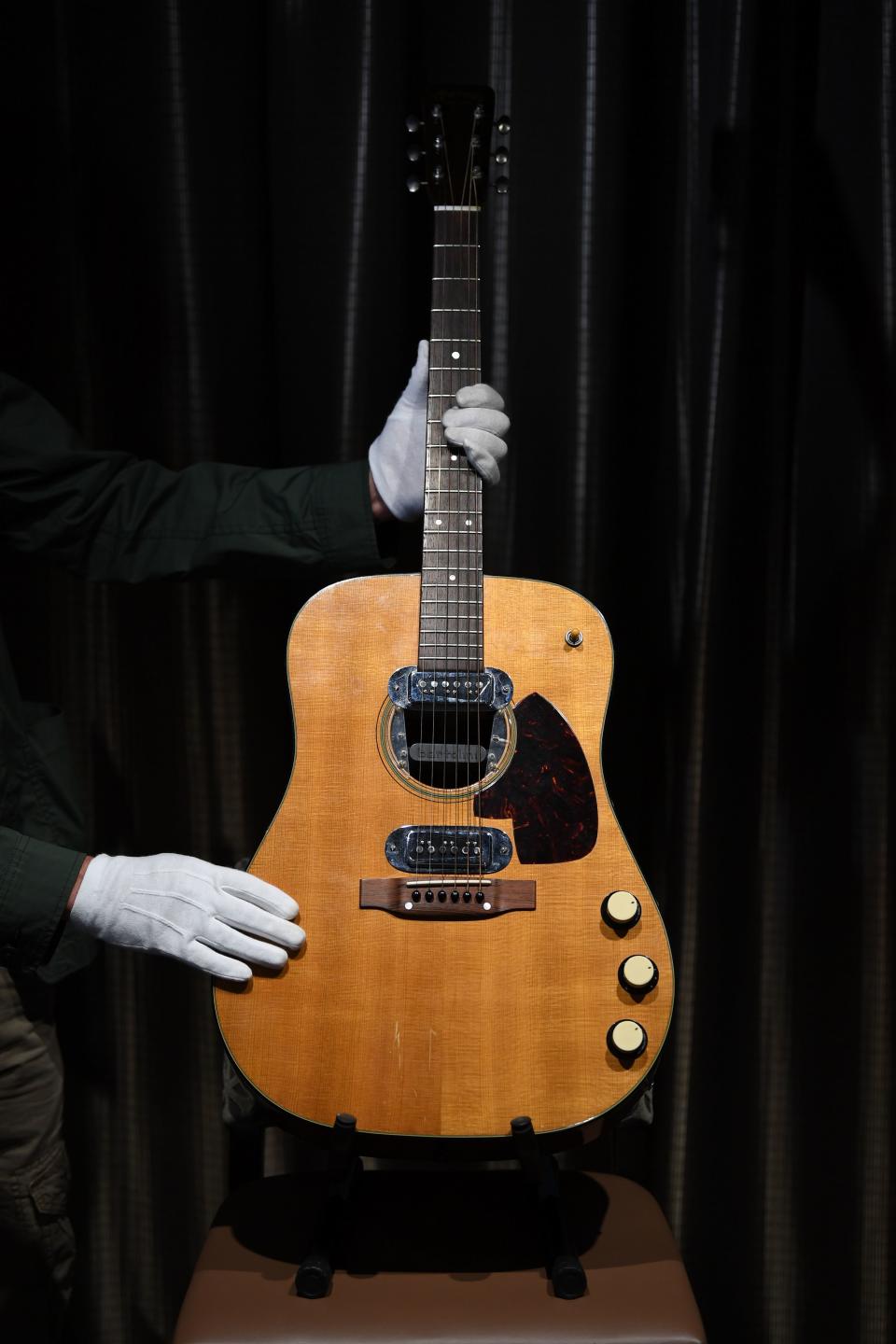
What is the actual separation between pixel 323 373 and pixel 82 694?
0.56 m

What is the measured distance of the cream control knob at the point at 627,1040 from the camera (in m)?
1.02

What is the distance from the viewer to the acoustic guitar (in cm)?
103

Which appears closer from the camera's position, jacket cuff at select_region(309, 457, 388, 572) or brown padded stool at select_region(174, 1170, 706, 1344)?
brown padded stool at select_region(174, 1170, 706, 1344)

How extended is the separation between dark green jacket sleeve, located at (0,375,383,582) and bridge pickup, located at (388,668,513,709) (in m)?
0.19

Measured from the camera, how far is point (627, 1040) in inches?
40.2

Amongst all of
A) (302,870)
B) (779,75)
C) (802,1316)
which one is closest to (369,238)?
(779,75)

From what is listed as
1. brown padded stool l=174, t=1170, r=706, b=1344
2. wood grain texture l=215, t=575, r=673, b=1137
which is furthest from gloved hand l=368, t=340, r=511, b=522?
brown padded stool l=174, t=1170, r=706, b=1344

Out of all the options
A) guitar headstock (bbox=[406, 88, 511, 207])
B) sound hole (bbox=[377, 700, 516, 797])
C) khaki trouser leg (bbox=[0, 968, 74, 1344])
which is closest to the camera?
sound hole (bbox=[377, 700, 516, 797])

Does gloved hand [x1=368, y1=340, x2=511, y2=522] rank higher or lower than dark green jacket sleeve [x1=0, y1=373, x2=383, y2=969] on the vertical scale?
higher

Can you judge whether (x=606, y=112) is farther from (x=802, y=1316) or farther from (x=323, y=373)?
(x=802, y=1316)

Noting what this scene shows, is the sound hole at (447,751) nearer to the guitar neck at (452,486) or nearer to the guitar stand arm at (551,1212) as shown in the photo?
the guitar neck at (452,486)

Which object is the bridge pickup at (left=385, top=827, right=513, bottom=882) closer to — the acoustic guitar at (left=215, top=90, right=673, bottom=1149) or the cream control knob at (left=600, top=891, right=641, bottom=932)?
the acoustic guitar at (left=215, top=90, right=673, bottom=1149)

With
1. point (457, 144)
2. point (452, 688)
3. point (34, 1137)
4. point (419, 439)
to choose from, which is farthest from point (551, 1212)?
point (457, 144)

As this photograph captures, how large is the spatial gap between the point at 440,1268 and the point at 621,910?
41 cm
